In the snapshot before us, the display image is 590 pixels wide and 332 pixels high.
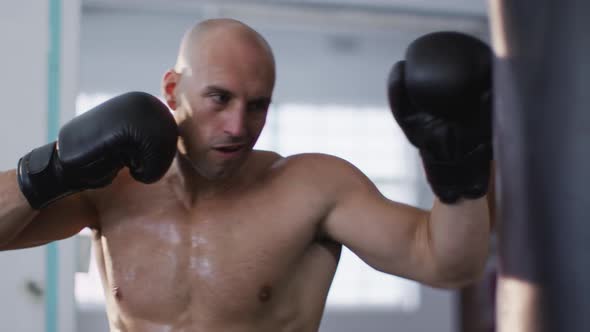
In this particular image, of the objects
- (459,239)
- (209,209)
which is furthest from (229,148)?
(459,239)

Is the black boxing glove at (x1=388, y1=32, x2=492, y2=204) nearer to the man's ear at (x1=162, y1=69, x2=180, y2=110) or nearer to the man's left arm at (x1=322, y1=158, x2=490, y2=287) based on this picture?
the man's left arm at (x1=322, y1=158, x2=490, y2=287)

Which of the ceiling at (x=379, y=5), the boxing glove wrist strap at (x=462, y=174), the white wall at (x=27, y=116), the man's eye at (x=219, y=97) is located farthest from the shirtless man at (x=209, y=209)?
the ceiling at (x=379, y=5)

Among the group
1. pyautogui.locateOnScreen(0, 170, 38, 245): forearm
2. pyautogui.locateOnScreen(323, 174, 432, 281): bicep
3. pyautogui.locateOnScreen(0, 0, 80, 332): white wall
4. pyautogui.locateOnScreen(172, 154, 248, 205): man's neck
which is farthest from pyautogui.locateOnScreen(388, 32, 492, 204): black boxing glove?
pyautogui.locateOnScreen(0, 0, 80, 332): white wall

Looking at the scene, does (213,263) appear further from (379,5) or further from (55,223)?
A: (379,5)

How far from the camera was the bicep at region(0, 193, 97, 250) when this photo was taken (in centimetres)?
142

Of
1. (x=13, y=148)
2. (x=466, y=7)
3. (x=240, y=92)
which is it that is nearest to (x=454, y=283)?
(x=240, y=92)

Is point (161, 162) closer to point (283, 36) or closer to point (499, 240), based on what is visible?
point (499, 240)

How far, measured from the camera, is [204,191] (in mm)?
1502

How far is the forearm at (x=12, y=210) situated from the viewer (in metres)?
1.31

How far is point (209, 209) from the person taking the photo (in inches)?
58.1

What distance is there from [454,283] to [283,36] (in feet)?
12.5

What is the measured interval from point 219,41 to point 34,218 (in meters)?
0.51

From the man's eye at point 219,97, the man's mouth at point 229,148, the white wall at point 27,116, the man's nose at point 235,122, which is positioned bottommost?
the white wall at point 27,116

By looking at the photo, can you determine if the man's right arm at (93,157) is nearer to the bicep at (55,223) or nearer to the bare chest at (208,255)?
the bicep at (55,223)
